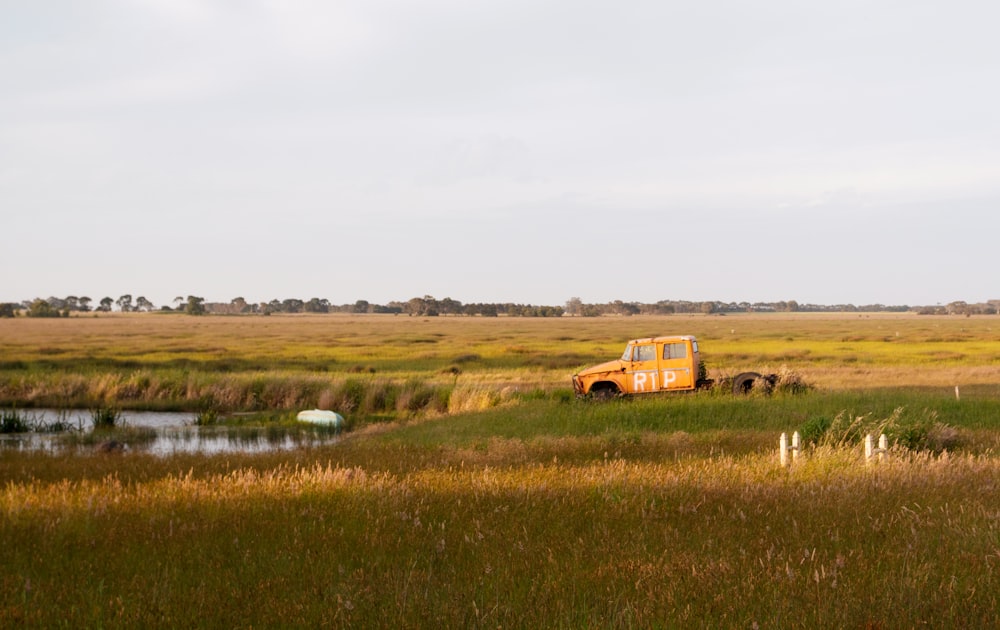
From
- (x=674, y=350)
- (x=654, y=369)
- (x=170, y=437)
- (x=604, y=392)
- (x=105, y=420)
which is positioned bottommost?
(x=170, y=437)

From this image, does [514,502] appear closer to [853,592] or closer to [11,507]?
[853,592]

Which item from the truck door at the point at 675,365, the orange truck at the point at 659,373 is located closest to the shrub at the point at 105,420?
the orange truck at the point at 659,373

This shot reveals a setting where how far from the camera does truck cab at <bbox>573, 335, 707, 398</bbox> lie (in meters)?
26.7

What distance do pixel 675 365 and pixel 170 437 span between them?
17279mm

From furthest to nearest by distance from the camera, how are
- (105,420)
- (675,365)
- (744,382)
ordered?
1. (105,420)
2. (675,365)
3. (744,382)

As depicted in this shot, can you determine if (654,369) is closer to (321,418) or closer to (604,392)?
(604,392)

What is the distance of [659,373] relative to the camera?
27000 mm

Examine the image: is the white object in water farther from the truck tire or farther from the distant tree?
the distant tree

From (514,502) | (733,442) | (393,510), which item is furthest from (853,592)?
(733,442)

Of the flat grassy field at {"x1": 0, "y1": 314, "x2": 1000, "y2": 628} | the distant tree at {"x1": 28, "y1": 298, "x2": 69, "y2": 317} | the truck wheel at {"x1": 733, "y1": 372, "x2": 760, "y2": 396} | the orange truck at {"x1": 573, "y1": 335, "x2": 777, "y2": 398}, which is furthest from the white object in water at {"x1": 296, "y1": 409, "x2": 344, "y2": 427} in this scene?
the distant tree at {"x1": 28, "y1": 298, "x2": 69, "y2": 317}

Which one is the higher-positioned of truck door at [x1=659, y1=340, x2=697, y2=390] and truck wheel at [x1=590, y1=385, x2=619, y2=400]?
truck door at [x1=659, y1=340, x2=697, y2=390]

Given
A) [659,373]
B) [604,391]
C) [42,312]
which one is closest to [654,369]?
[659,373]

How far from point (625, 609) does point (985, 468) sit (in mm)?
8223

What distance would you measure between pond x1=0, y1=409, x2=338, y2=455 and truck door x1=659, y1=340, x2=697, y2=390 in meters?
11.1
